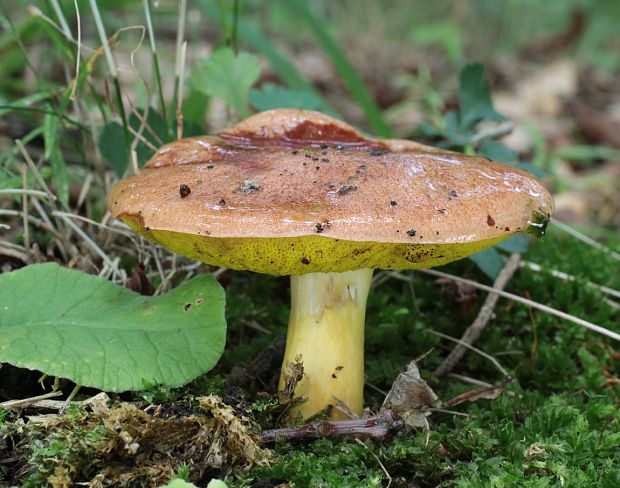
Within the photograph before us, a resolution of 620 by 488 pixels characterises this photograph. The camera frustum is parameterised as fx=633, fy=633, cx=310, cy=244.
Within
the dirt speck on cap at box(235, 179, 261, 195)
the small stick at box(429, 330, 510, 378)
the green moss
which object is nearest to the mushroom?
the dirt speck on cap at box(235, 179, 261, 195)

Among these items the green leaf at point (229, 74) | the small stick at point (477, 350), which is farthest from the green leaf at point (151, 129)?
the small stick at point (477, 350)

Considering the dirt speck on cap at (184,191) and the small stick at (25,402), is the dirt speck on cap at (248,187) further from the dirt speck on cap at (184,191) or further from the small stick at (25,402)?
the small stick at (25,402)

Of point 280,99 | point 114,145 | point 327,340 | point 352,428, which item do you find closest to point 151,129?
point 114,145

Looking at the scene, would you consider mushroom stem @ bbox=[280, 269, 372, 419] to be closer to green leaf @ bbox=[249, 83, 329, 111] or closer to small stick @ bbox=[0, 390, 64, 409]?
small stick @ bbox=[0, 390, 64, 409]

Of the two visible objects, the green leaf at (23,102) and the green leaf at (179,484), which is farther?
the green leaf at (23,102)

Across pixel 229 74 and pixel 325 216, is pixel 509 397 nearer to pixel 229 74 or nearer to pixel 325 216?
pixel 325 216

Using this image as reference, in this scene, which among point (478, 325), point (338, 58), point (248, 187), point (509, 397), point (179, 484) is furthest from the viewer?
point (338, 58)

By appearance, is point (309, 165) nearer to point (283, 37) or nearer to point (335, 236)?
point (335, 236)
